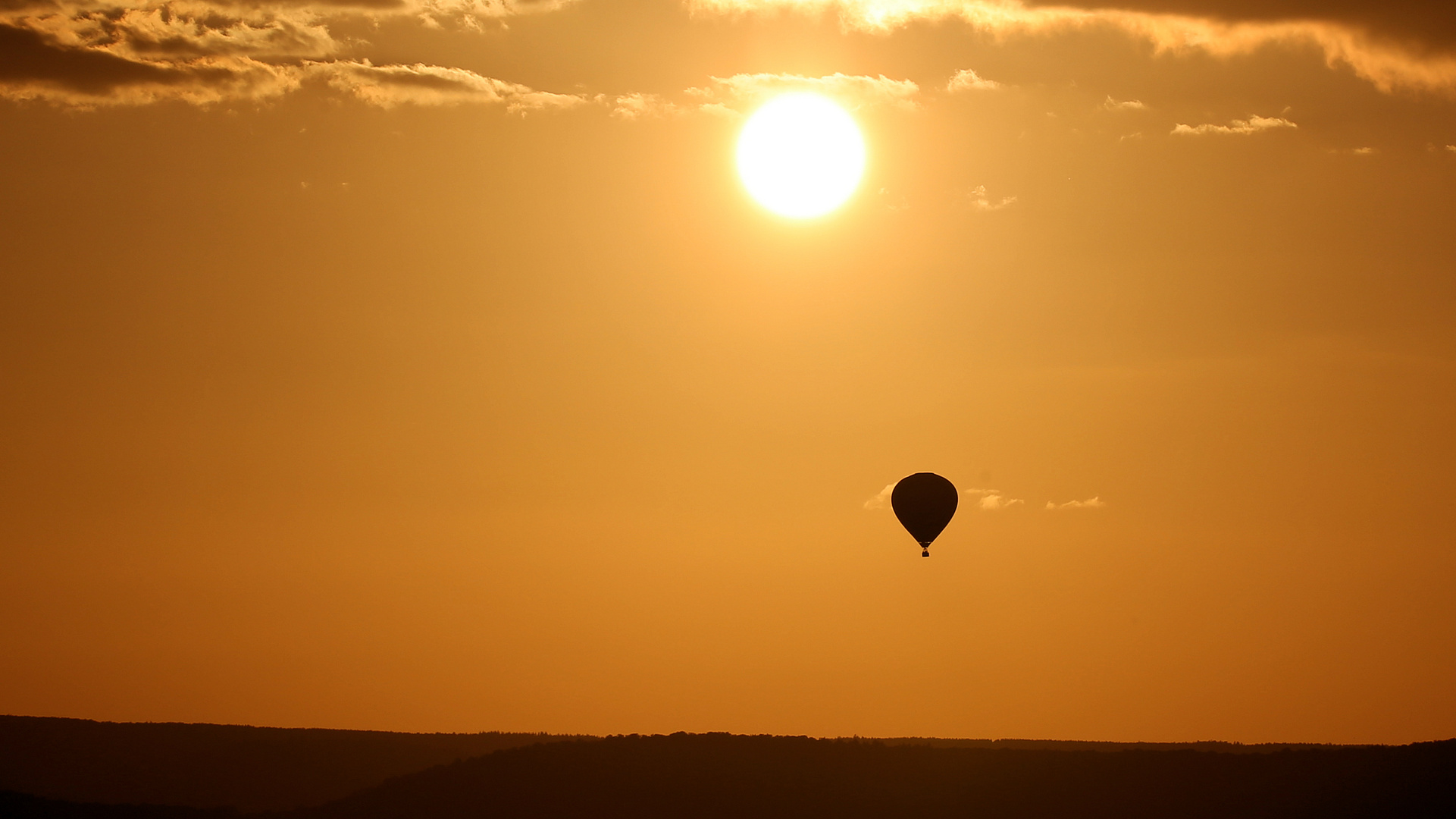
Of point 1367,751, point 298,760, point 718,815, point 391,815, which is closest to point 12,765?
point 298,760

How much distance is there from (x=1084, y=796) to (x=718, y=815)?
1786 centimetres

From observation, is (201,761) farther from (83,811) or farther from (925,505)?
(925,505)

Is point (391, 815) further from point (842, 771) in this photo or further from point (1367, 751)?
point (1367, 751)

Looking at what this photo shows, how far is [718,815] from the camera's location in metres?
83.3

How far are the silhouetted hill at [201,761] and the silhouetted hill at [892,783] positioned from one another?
68.0 m

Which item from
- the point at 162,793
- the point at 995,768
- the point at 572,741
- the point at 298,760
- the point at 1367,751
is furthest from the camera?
the point at 298,760

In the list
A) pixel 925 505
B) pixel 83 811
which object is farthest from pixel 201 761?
pixel 925 505

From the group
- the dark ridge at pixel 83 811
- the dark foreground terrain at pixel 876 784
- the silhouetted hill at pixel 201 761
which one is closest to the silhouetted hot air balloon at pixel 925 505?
the dark foreground terrain at pixel 876 784

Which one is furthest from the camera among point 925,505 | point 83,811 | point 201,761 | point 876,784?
point 201,761

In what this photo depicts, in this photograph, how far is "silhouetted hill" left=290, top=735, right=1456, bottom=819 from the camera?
75.2 meters

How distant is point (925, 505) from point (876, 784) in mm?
20102

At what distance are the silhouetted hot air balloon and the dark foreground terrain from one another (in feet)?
55.5

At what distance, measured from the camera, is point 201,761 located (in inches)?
6565

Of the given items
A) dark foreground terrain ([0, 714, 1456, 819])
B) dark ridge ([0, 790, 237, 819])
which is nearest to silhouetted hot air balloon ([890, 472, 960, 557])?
dark foreground terrain ([0, 714, 1456, 819])
